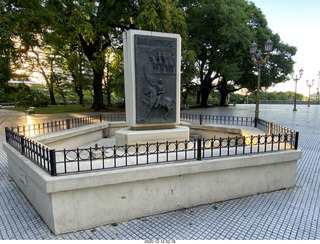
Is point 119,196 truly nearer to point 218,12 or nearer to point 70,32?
point 70,32

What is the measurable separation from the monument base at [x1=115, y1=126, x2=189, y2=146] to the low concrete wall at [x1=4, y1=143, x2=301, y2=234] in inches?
121

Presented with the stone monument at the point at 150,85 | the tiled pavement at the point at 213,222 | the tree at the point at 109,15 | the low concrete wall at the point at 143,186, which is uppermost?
the tree at the point at 109,15

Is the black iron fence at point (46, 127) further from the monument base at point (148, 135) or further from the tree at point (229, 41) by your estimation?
the tree at point (229, 41)

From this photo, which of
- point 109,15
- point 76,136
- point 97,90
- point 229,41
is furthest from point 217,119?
point 229,41

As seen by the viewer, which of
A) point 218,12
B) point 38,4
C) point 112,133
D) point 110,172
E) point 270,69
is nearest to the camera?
point 110,172

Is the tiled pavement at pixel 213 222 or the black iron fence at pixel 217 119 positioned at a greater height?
the black iron fence at pixel 217 119

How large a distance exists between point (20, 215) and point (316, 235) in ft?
19.9

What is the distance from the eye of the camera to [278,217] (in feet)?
15.4

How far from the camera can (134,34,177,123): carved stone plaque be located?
7.77 m

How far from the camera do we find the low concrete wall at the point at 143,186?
4.18 metres

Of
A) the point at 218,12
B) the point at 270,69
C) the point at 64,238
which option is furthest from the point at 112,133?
the point at 270,69

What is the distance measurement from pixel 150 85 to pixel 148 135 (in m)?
1.83

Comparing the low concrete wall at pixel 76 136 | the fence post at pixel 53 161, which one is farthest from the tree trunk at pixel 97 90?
the fence post at pixel 53 161

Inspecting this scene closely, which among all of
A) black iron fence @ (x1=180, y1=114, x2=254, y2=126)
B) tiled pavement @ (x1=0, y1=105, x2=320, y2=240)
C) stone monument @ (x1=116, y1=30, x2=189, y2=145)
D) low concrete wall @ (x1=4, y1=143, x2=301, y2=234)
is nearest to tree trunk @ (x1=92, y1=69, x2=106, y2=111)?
black iron fence @ (x1=180, y1=114, x2=254, y2=126)
